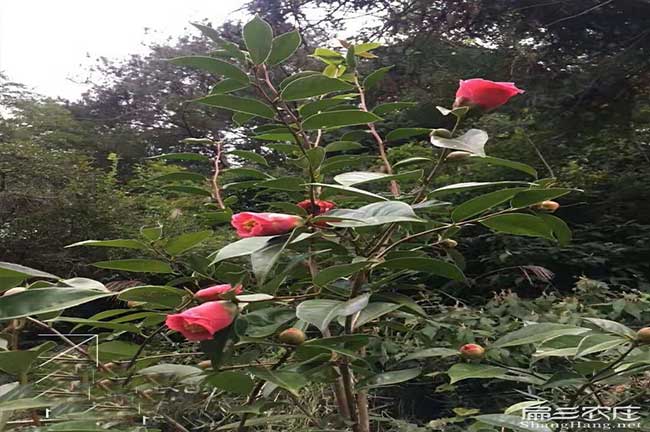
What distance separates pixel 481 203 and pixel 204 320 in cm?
23

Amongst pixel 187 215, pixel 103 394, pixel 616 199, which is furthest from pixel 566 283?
pixel 103 394

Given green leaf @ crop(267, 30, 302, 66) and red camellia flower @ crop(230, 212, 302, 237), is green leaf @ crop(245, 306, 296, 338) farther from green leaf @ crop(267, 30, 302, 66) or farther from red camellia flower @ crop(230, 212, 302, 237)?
green leaf @ crop(267, 30, 302, 66)

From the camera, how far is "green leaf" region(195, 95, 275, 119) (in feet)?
1.58

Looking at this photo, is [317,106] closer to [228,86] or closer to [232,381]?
[228,86]

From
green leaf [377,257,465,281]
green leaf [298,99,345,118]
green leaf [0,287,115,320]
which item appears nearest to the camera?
green leaf [0,287,115,320]

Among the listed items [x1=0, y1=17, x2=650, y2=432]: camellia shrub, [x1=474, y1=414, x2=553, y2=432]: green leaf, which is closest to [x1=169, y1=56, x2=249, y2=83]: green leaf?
[x1=0, y1=17, x2=650, y2=432]: camellia shrub

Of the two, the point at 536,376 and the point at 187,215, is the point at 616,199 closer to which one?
the point at 187,215

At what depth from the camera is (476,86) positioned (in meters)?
0.46

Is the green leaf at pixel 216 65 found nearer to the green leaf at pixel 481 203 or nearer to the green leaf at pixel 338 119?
the green leaf at pixel 338 119

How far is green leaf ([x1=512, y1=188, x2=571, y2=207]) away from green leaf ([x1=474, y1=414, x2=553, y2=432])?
17 cm

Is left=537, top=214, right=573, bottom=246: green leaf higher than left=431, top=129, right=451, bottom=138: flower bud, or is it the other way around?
left=431, top=129, right=451, bottom=138: flower bud

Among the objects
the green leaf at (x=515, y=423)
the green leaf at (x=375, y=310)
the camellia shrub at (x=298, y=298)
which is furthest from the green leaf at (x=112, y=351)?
the green leaf at (x=515, y=423)

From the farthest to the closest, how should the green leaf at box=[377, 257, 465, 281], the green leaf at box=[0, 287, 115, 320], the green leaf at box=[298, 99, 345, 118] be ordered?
the green leaf at box=[298, 99, 345, 118] → the green leaf at box=[377, 257, 465, 281] → the green leaf at box=[0, 287, 115, 320]

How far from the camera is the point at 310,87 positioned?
48cm
